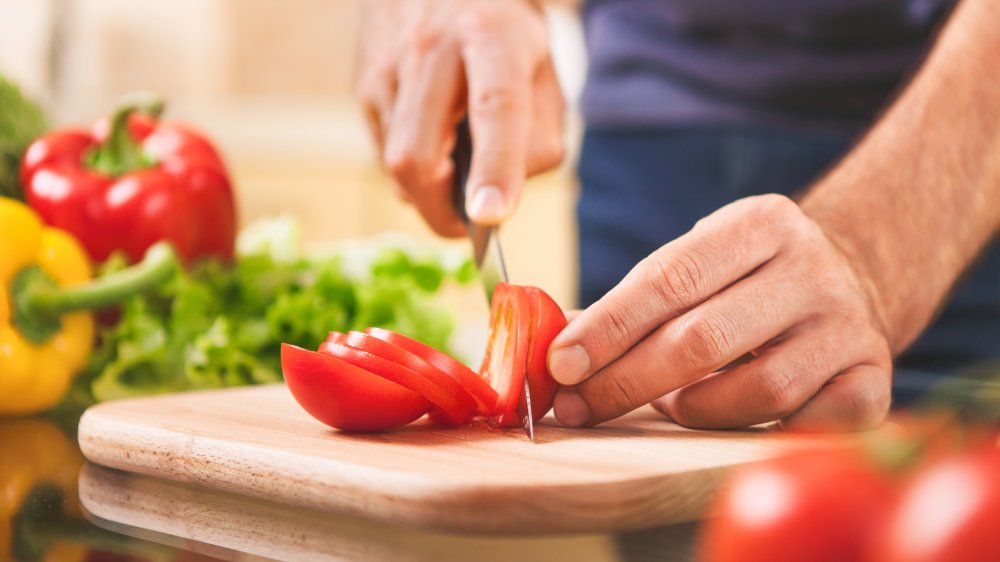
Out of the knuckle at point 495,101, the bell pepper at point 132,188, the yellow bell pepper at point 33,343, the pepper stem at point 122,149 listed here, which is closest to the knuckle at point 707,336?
the knuckle at point 495,101

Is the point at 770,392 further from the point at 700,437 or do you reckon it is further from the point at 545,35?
the point at 545,35

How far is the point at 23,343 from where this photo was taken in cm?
138

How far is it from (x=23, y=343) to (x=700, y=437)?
0.82 m

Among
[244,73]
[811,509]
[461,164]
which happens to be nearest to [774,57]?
[461,164]

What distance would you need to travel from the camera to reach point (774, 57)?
5.80 feet

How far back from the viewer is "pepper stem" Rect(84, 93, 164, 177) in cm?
173

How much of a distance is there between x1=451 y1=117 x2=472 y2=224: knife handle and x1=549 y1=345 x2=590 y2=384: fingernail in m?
0.41

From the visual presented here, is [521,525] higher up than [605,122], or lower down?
lower down

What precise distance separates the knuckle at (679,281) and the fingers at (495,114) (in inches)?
9.9

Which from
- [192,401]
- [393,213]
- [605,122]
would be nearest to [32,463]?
[192,401]

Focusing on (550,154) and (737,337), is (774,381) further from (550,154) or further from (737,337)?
(550,154)

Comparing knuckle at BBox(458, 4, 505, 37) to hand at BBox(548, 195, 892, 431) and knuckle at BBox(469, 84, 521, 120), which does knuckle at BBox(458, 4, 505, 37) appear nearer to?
knuckle at BBox(469, 84, 521, 120)

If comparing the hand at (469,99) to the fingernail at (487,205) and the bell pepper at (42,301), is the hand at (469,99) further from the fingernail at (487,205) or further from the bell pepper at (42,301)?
the bell pepper at (42,301)

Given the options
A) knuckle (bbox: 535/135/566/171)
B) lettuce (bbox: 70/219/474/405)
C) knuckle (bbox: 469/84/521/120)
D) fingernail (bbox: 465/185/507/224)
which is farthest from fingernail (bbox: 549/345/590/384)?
lettuce (bbox: 70/219/474/405)
